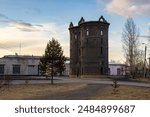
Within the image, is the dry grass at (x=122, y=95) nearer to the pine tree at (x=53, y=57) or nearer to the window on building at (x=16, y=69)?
the pine tree at (x=53, y=57)

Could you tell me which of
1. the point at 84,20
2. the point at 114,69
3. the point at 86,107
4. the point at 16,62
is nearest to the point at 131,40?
the point at 84,20

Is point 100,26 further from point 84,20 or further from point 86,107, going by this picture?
point 86,107

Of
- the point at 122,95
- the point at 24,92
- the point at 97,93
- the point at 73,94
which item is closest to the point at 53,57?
the point at 24,92

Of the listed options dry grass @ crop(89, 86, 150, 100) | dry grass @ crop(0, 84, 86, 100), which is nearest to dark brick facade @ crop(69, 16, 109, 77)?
dry grass @ crop(0, 84, 86, 100)

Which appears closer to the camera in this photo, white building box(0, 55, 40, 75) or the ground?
the ground

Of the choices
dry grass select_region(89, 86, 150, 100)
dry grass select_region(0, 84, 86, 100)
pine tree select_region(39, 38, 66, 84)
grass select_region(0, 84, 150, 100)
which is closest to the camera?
dry grass select_region(89, 86, 150, 100)

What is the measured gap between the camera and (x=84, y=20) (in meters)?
88.9

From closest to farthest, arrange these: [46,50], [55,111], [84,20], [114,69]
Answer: [55,111] < [46,50] < [84,20] < [114,69]

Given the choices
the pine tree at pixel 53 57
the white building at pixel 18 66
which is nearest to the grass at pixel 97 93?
the pine tree at pixel 53 57

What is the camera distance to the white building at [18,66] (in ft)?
289

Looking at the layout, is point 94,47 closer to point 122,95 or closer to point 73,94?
point 122,95

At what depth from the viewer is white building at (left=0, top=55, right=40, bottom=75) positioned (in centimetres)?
8794

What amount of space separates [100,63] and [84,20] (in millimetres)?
14181

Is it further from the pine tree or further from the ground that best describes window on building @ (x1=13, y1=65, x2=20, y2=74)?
the ground
